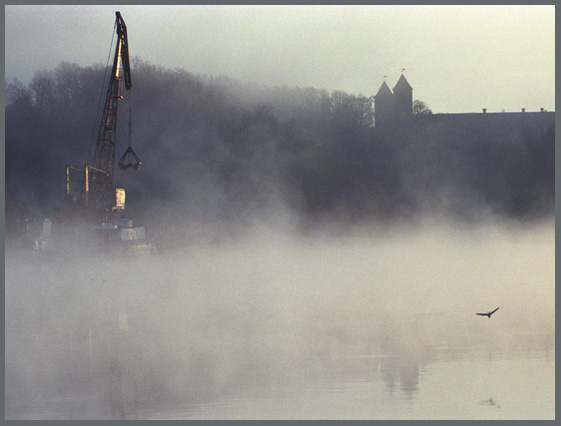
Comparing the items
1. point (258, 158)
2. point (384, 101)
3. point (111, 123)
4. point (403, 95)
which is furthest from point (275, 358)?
point (384, 101)

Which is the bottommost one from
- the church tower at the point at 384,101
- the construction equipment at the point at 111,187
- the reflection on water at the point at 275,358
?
the reflection on water at the point at 275,358

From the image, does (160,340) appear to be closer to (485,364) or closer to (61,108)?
(485,364)

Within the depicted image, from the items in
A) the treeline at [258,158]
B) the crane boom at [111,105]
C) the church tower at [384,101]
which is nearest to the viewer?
the crane boom at [111,105]

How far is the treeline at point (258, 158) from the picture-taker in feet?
188

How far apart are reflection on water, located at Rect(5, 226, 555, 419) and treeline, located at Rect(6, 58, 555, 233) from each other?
118ft

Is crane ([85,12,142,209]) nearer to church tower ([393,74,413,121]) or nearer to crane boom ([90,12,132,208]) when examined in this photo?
crane boom ([90,12,132,208])

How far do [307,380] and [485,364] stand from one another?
2.80 metres

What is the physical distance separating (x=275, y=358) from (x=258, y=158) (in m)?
49.0

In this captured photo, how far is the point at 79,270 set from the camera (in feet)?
111

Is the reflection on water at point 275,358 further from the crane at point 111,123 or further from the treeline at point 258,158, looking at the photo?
the treeline at point 258,158

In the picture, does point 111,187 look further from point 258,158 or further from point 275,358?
point 275,358

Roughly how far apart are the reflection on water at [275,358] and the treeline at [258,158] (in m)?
35.9

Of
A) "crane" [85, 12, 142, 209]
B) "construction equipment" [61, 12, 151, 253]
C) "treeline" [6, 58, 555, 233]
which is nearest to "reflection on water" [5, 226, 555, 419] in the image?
"construction equipment" [61, 12, 151, 253]

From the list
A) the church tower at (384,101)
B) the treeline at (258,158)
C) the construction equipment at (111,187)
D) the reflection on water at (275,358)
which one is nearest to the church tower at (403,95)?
the church tower at (384,101)
